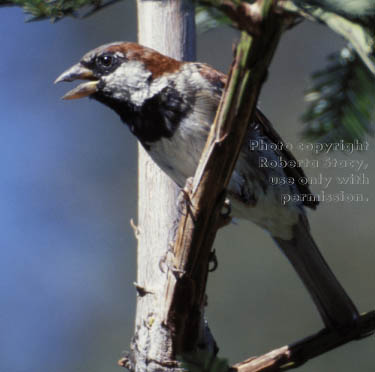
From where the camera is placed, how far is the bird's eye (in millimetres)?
2451

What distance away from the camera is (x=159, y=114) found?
2240 mm

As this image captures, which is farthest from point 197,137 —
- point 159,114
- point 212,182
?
point 212,182

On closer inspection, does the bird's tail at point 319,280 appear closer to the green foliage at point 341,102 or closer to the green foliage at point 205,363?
the green foliage at point 341,102

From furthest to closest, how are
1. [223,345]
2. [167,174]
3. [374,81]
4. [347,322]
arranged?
[223,345], [167,174], [347,322], [374,81]

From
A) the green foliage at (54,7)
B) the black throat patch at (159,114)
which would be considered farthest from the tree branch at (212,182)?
the black throat patch at (159,114)

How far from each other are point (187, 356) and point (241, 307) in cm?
355

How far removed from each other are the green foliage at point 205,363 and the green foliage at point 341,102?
63 centimetres

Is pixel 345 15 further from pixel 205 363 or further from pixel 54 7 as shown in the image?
pixel 205 363

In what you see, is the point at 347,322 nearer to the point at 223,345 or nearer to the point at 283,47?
the point at 223,345

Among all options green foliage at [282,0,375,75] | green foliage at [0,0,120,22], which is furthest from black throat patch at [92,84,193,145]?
green foliage at [282,0,375,75]

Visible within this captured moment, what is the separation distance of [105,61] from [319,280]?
1328 mm

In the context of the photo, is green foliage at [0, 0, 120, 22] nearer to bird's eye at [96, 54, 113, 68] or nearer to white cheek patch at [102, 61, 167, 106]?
white cheek patch at [102, 61, 167, 106]

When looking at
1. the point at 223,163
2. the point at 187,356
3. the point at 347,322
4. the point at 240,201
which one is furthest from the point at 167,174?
the point at 187,356

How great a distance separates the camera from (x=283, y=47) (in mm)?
4305
